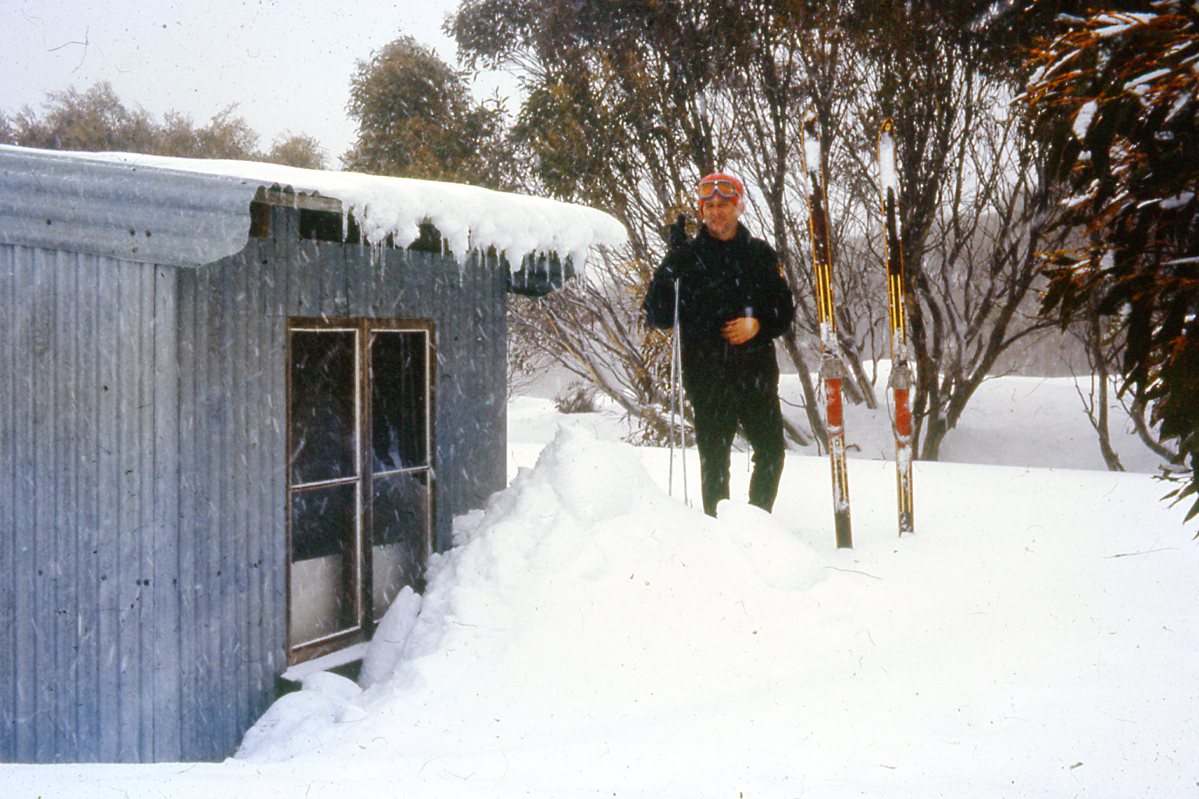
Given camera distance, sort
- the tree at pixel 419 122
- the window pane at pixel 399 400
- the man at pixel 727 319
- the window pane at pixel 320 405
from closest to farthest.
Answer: the man at pixel 727 319 → the window pane at pixel 399 400 → the window pane at pixel 320 405 → the tree at pixel 419 122

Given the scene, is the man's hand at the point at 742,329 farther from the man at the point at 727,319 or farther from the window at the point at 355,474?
the window at the point at 355,474

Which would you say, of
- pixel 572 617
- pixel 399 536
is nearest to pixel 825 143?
pixel 399 536

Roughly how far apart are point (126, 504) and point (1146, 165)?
4155 millimetres

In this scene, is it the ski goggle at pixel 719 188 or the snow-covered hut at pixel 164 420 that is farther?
the ski goggle at pixel 719 188

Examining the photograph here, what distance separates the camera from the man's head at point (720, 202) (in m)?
5.17

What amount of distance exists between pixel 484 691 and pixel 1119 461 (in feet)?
39.0

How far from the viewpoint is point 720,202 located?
204 inches

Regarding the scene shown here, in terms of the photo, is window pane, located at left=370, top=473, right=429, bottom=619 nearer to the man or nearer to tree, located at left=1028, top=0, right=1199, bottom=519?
the man

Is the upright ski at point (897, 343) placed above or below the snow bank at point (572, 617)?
above

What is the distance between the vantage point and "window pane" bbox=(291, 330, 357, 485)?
21.5 feet

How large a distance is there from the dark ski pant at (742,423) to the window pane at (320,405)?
2613mm

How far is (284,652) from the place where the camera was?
192 inches

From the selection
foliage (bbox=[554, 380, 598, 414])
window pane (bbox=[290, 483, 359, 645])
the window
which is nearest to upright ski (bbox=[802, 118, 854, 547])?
the window

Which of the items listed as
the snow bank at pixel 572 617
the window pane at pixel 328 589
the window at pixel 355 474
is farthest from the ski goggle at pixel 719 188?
the window pane at pixel 328 589
